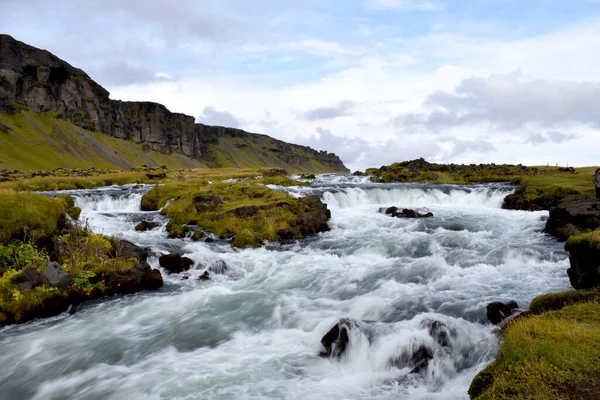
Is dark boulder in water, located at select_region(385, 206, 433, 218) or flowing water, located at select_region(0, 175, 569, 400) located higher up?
dark boulder in water, located at select_region(385, 206, 433, 218)

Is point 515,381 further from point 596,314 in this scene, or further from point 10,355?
point 10,355

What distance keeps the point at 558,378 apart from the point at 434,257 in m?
14.7

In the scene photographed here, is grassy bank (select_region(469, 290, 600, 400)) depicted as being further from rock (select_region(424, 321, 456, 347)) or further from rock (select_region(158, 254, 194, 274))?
rock (select_region(158, 254, 194, 274))

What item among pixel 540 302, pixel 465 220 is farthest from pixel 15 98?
pixel 540 302

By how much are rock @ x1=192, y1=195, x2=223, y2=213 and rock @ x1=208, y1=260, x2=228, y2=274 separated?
1125 cm

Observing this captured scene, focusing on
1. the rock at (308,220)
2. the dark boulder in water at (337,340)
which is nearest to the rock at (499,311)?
the dark boulder in water at (337,340)

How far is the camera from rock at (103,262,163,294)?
16031 mm

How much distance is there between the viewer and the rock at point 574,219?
956 inches

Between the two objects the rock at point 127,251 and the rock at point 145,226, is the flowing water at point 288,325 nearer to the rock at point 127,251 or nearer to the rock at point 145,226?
the rock at point 127,251

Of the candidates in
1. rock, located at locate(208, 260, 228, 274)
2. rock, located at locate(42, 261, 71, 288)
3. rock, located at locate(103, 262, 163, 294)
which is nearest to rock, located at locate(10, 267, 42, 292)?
rock, located at locate(42, 261, 71, 288)

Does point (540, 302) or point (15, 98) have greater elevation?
point (15, 98)

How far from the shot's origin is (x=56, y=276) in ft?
47.4

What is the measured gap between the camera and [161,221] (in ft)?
97.8

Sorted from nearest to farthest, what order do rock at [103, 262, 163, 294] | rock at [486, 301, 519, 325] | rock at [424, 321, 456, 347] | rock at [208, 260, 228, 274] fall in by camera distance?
rock at [424, 321, 456, 347], rock at [486, 301, 519, 325], rock at [103, 262, 163, 294], rock at [208, 260, 228, 274]
